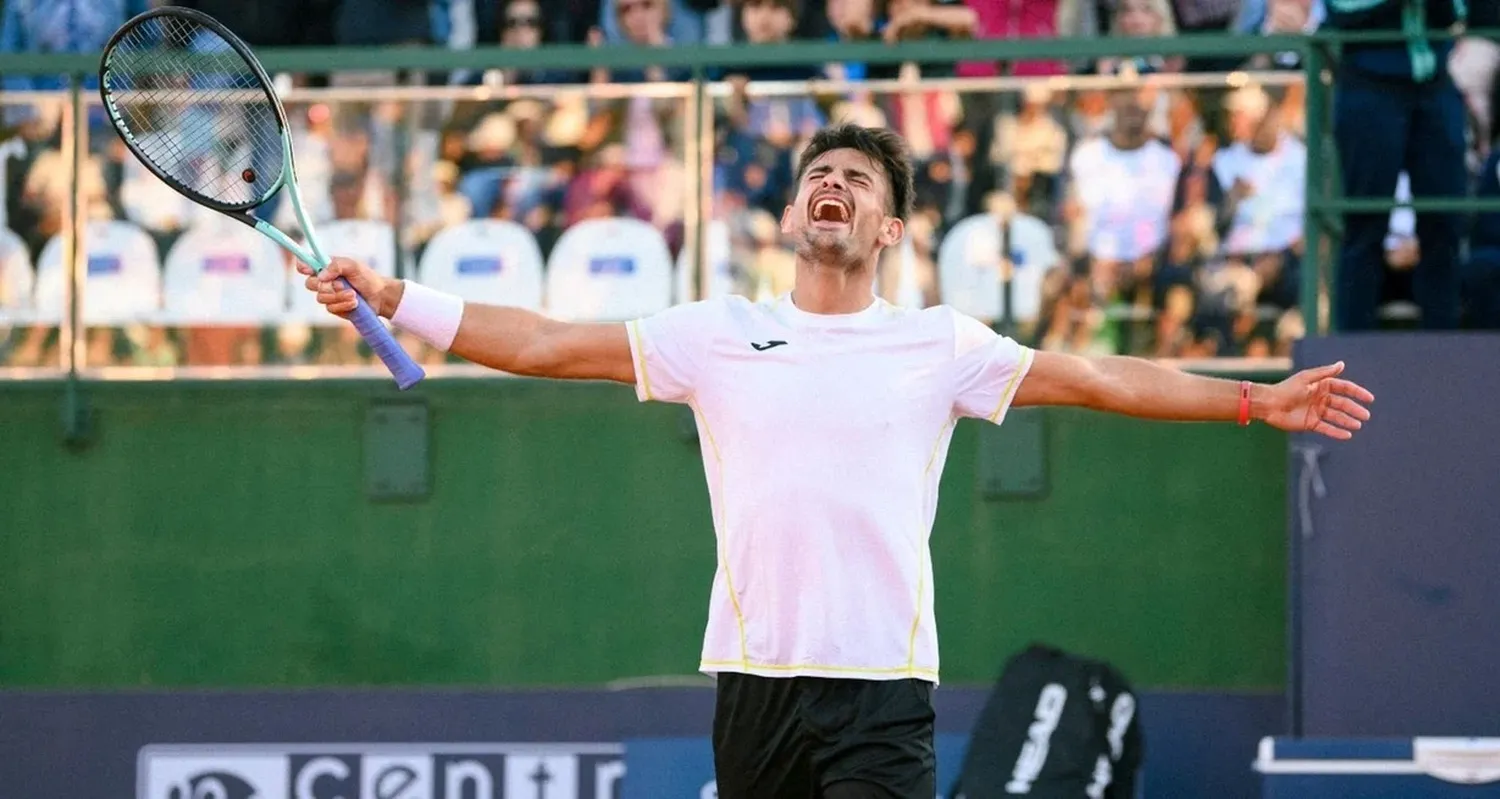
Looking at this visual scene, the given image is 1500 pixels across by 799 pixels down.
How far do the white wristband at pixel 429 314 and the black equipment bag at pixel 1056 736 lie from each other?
338 cm

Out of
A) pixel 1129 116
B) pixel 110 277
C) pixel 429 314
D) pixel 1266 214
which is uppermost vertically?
pixel 1129 116

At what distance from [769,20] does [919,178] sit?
1.18 meters

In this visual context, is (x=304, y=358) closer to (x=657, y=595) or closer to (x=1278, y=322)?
(x=657, y=595)

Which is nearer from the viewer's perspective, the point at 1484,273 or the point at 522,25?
the point at 1484,273

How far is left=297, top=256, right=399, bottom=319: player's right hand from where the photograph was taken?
18.6ft

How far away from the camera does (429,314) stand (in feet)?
19.3

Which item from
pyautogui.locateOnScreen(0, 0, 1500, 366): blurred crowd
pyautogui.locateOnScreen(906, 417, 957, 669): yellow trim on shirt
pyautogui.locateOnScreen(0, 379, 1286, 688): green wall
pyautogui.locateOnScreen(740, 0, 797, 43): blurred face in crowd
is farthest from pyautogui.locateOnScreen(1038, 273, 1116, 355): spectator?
pyautogui.locateOnScreen(906, 417, 957, 669): yellow trim on shirt

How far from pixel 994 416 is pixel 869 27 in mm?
4597

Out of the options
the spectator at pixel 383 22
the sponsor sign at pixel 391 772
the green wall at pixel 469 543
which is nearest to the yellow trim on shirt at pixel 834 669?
the sponsor sign at pixel 391 772

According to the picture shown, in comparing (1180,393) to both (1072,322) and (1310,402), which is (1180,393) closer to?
(1310,402)

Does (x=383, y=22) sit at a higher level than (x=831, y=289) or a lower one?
higher

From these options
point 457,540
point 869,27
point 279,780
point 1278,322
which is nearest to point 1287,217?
point 1278,322

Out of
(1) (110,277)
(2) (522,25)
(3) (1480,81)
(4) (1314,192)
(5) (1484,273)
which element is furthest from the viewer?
(2) (522,25)

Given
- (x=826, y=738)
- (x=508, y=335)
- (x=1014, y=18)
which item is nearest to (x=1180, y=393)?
(x=826, y=738)
